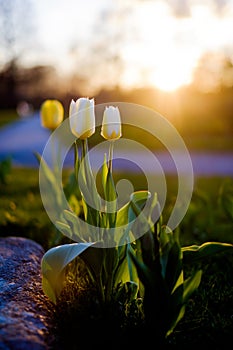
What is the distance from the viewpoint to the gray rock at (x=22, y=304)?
1764 millimetres

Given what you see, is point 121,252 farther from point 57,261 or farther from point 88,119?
point 88,119

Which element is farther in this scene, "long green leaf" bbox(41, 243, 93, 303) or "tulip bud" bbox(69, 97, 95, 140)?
"tulip bud" bbox(69, 97, 95, 140)

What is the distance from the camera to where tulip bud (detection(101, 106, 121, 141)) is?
6.81 feet

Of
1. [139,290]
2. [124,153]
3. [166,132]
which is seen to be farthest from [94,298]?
[166,132]

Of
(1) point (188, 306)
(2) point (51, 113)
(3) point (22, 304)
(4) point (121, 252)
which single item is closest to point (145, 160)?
(2) point (51, 113)

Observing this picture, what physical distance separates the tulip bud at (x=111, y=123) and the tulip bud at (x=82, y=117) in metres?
0.05

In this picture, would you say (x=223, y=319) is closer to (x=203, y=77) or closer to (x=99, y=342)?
(x=99, y=342)

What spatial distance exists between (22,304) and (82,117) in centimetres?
76

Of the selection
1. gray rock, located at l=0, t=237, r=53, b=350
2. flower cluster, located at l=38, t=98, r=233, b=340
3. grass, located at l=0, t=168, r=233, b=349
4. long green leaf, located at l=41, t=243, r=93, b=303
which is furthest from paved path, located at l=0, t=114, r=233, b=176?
long green leaf, located at l=41, t=243, r=93, b=303

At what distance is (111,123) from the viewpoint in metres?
2.11

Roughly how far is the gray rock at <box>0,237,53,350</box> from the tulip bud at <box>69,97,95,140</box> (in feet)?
2.22

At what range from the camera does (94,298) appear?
6.82 ft

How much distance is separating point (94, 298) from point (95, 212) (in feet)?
1.12

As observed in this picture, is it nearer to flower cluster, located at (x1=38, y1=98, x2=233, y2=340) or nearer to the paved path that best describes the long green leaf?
flower cluster, located at (x1=38, y1=98, x2=233, y2=340)
